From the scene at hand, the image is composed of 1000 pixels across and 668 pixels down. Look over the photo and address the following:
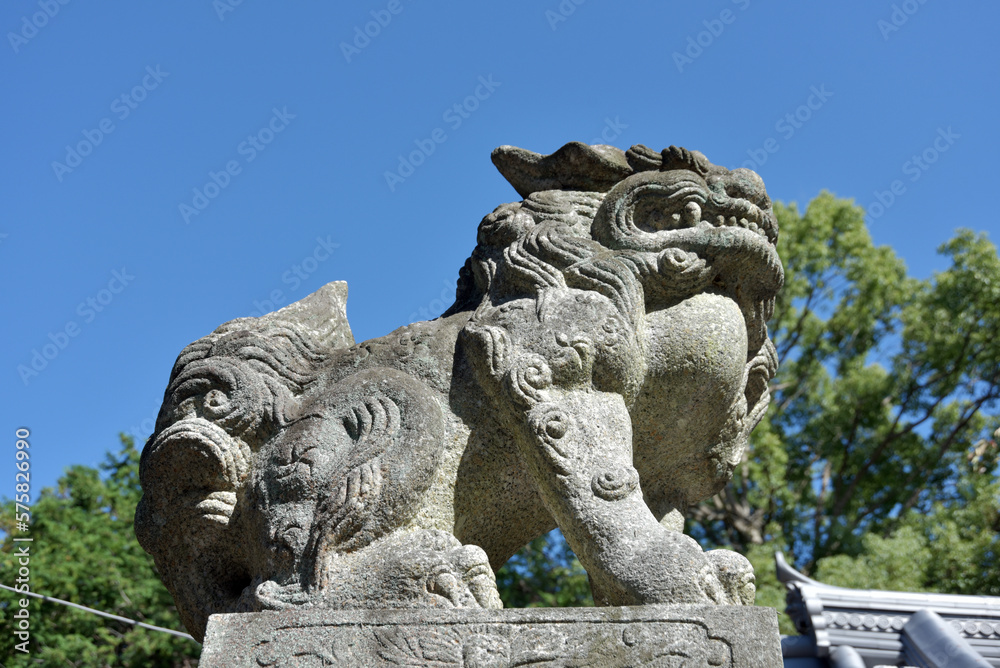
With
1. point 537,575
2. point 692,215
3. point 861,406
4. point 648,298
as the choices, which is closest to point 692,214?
point 692,215

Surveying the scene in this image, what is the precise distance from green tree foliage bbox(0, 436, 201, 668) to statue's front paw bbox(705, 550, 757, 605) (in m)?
8.42

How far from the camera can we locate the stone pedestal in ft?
7.97

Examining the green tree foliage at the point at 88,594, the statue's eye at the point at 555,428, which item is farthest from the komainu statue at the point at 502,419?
the green tree foliage at the point at 88,594

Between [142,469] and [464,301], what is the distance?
4.28ft

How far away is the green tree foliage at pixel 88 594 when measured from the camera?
9.69 m

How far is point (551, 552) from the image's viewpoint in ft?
38.8

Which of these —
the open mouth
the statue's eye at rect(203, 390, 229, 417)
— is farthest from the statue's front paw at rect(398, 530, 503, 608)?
the open mouth

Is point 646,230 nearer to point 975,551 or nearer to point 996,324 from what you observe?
point 975,551

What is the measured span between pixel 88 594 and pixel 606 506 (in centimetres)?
935

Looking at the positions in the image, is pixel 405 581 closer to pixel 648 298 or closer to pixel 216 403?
pixel 216 403

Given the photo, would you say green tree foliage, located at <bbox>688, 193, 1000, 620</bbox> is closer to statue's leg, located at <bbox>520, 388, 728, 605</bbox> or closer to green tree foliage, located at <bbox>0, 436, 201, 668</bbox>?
green tree foliage, located at <bbox>0, 436, 201, 668</bbox>

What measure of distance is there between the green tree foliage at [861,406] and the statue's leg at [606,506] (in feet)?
30.8

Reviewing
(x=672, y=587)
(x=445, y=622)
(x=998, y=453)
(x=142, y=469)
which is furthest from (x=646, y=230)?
(x=998, y=453)

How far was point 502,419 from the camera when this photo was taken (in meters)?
3.01
